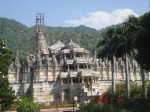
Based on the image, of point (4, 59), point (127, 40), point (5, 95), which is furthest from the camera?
point (4, 59)

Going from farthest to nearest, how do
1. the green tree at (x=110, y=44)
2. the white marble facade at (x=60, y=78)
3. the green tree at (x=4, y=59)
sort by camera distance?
the white marble facade at (x=60, y=78), the green tree at (x=110, y=44), the green tree at (x=4, y=59)

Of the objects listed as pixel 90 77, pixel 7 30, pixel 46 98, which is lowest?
pixel 46 98

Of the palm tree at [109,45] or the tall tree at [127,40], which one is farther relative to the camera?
the palm tree at [109,45]

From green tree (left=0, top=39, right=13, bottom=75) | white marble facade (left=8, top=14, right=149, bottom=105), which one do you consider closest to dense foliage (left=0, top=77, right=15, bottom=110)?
green tree (left=0, top=39, right=13, bottom=75)

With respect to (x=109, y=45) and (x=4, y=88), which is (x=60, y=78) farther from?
(x=4, y=88)

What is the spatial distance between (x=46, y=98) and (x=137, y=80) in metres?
23.2

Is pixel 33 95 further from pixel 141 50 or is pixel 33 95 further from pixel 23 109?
pixel 141 50

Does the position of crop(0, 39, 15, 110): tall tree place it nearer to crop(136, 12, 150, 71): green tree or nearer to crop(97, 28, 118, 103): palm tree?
crop(97, 28, 118, 103): palm tree

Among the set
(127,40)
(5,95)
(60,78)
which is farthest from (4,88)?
(60,78)

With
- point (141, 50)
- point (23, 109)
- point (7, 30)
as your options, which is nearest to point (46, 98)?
point (23, 109)

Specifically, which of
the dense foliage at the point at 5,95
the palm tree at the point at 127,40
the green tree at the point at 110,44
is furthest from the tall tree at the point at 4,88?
the palm tree at the point at 127,40

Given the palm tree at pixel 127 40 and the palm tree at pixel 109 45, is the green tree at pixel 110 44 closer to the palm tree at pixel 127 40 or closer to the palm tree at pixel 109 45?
the palm tree at pixel 109 45

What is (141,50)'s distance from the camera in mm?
35688

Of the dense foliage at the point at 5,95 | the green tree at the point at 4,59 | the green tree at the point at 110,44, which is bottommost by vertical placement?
the dense foliage at the point at 5,95
